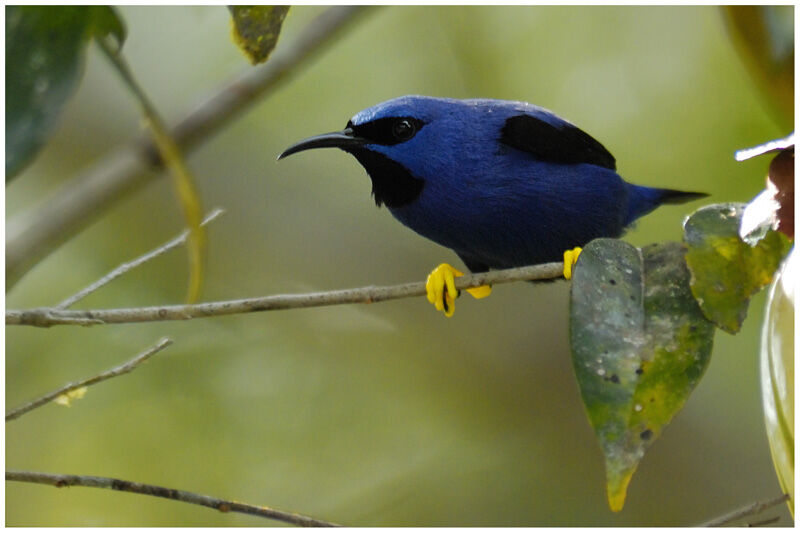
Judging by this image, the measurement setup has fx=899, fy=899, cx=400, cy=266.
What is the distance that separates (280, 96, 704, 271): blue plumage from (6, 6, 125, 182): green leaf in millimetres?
893

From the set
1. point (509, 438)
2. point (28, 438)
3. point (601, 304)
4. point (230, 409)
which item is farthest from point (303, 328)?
point (601, 304)

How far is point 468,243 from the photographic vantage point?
286cm

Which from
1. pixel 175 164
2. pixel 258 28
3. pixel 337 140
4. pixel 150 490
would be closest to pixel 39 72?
pixel 175 164

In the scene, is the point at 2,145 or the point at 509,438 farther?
the point at 509,438

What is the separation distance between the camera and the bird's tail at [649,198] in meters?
3.00

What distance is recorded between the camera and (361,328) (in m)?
4.41

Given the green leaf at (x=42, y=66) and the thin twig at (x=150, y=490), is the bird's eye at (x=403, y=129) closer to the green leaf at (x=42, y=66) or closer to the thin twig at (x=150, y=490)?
the green leaf at (x=42, y=66)

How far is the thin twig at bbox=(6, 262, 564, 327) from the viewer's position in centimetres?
206

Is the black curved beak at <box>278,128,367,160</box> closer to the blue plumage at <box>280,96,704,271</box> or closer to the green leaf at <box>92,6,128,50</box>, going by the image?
the blue plumage at <box>280,96,704,271</box>

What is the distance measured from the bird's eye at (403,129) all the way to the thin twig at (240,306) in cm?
86

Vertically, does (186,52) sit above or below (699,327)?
above

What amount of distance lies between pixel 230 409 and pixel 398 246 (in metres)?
1.11

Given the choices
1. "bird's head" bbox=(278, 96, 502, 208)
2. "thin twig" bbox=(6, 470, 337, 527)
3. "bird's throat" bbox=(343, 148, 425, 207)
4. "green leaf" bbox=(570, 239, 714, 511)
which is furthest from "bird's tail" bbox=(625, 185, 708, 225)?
"thin twig" bbox=(6, 470, 337, 527)

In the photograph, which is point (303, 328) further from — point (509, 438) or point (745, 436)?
point (745, 436)
